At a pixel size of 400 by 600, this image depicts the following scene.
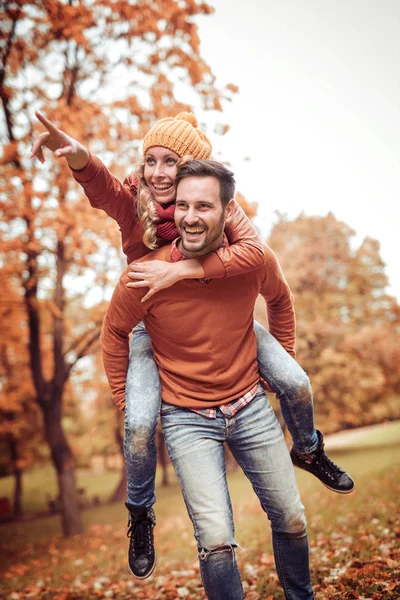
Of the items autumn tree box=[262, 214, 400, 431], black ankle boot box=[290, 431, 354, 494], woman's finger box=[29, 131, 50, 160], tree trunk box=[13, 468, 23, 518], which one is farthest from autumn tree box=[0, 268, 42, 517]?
autumn tree box=[262, 214, 400, 431]

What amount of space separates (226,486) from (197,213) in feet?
4.67

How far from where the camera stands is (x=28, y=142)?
7.91 metres

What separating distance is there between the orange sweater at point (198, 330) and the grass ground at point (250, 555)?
211 cm

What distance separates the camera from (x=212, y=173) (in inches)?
99.0

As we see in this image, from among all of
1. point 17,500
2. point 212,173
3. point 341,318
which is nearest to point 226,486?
point 212,173

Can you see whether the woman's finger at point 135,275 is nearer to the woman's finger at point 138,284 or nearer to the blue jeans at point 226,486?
the woman's finger at point 138,284

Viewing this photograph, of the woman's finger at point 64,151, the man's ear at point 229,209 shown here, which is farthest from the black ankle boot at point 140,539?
the woman's finger at point 64,151

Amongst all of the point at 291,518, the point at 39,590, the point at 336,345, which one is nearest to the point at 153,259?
the point at 291,518

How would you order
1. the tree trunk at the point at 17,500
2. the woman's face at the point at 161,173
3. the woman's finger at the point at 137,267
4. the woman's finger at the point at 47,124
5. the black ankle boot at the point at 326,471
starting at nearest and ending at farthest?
the woman's finger at the point at 47,124
the woman's finger at the point at 137,267
the woman's face at the point at 161,173
the black ankle boot at the point at 326,471
the tree trunk at the point at 17,500

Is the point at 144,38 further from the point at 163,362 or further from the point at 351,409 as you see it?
the point at 351,409

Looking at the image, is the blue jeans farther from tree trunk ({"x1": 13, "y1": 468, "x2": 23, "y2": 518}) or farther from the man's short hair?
tree trunk ({"x1": 13, "y1": 468, "x2": 23, "y2": 518})

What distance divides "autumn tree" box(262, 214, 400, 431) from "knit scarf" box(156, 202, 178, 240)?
34.2 feet

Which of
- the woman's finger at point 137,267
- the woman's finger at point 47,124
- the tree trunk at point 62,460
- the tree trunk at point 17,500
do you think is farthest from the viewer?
the tree trunk at point 17,500

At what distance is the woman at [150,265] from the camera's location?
2.49 meters
